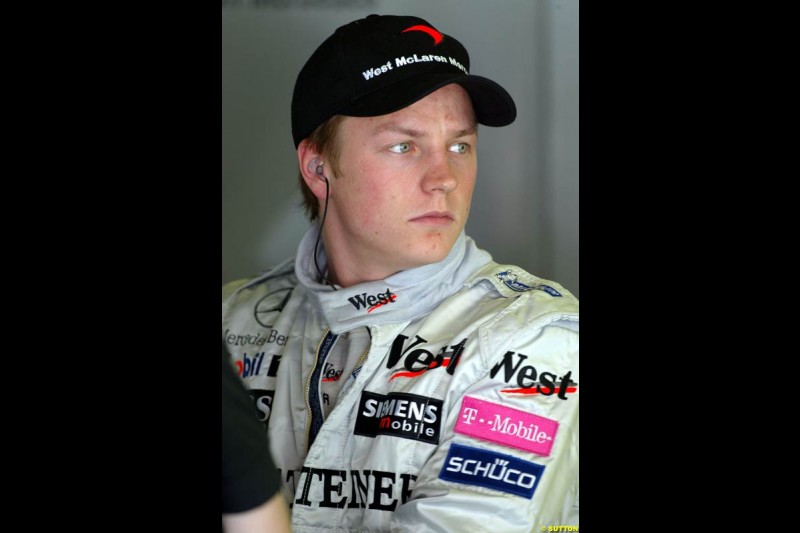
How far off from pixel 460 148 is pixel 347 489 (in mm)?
586

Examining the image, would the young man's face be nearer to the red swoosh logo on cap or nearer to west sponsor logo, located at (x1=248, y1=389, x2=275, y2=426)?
the red swoosh logo on cap

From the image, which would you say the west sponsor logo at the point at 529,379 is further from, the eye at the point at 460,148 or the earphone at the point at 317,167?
the earphone at the point at 317,167

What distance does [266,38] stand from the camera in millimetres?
1312

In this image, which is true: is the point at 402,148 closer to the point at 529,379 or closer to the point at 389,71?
the point at 389,71

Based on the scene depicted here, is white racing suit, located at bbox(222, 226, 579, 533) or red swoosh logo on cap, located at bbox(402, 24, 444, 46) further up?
red swoosh logo on cap, located at bbox(402, 24, 444, 46)

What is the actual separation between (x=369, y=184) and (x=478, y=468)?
0.51 meters

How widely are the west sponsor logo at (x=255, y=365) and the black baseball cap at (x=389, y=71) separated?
1.43ft

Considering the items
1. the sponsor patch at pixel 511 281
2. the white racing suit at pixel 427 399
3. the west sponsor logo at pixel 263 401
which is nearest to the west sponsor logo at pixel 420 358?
the white racing suit at pixel 427 399

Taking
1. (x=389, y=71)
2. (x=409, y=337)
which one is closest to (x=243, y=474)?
(x=409, y=337)

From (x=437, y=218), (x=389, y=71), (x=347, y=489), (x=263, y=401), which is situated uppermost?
(x=389, y=71)

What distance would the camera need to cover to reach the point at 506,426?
1.19 meters

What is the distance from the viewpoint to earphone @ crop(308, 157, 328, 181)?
4.85 feet

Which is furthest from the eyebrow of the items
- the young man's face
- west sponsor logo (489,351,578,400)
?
west sponsor logo (489,351,578,400)
